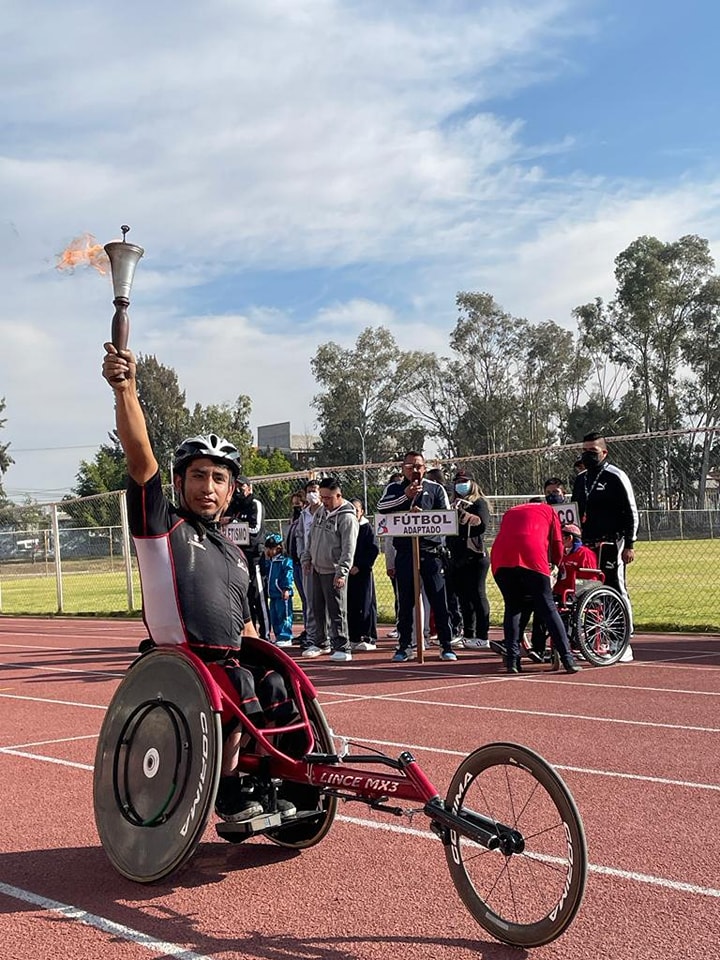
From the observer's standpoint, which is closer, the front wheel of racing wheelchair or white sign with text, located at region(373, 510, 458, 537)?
the front wheel of racing wheelchair

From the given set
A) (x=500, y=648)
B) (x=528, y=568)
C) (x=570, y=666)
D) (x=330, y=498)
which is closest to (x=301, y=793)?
(x=528, y=568)

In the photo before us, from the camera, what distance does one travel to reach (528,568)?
1028cm

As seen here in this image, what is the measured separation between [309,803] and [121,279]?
7.83 feet

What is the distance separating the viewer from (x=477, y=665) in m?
11.5

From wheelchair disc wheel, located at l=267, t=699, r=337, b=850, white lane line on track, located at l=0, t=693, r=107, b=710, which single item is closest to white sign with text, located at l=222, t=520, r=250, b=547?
white lane line on track, located at l=0, t=693, r=107, b=710

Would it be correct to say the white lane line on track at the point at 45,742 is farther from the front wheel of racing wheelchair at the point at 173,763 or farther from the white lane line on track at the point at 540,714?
the front wheel of racing wheelchair at the point at 173,763

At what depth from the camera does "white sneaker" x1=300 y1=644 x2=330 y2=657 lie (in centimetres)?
1316

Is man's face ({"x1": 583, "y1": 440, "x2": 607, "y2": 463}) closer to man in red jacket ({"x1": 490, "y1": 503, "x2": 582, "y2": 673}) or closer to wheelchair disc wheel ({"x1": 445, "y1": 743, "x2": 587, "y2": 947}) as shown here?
man in red jacket ({"x1": 490, "y1": 503, "x2": 582, "y2": 673})

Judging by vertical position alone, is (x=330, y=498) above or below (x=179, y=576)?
above

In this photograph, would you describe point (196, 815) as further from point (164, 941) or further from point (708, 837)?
point (708, 837)

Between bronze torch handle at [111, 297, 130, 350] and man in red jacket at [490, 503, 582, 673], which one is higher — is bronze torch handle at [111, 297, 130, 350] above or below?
above

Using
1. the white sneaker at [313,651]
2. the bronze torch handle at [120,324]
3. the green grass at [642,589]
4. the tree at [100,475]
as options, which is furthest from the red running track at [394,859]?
the tree at [100,475]

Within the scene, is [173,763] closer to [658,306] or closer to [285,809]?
[285,809]

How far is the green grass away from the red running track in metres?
6.15
